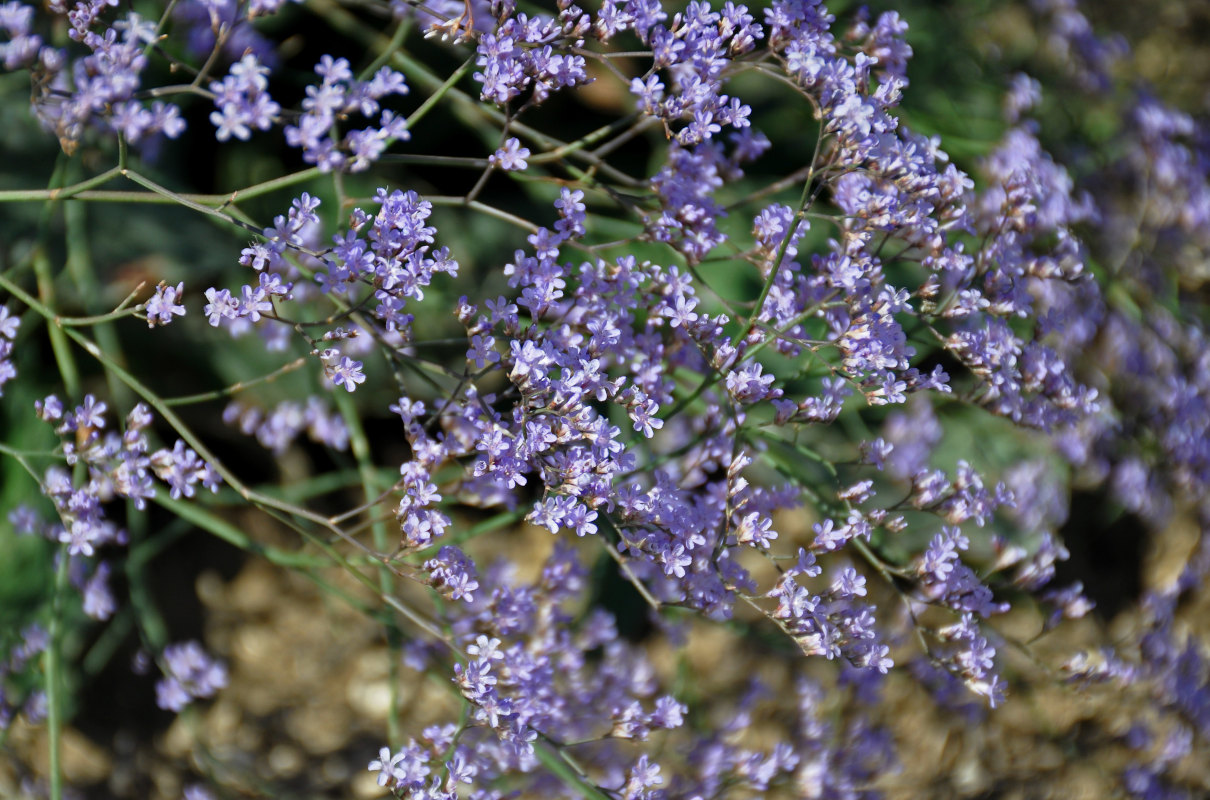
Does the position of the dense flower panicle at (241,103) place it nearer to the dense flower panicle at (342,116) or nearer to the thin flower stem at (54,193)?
the dense flower panicle at (342,116)

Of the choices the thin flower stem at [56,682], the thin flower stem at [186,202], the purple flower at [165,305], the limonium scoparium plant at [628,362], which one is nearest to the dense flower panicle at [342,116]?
the limonium scoparium plant at [628,362]

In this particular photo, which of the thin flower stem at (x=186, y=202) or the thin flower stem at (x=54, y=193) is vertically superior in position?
the thin flower stem at (x=186, y=202)

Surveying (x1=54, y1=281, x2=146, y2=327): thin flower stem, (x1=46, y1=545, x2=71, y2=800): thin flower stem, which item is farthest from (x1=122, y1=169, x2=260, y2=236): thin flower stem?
(x1=46, y1=545, x2=71, y2=800): thin flower stem

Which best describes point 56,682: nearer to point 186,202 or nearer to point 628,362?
point 186,202

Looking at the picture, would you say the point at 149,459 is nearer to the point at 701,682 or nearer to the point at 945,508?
the point at 945,508

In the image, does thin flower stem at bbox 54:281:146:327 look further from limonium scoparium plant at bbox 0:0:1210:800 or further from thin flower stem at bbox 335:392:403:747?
thin flower stem at bbox 335:392:403:747

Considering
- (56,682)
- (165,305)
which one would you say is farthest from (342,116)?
(56,682)

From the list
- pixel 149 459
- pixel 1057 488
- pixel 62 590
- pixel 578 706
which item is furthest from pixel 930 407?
pixel 62 590

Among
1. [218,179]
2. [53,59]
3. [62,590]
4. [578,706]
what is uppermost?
[53,59]

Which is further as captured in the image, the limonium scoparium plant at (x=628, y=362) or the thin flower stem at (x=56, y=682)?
the thin flower stem at (x=56, y=682)
